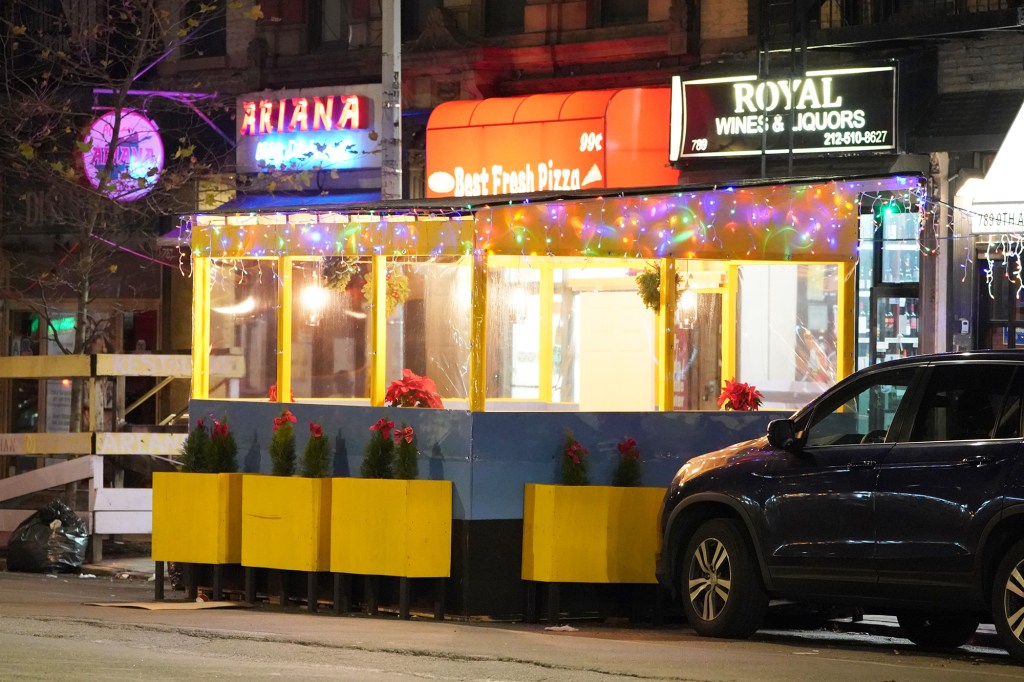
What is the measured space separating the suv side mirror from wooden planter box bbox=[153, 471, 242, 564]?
4.87 m

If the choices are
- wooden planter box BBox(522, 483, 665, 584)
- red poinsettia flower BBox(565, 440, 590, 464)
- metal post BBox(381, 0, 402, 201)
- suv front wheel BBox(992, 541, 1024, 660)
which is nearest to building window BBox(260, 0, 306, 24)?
metal post BBox(381, 0, 402, 201)

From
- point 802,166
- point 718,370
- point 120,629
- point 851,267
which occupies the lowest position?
point 120,629

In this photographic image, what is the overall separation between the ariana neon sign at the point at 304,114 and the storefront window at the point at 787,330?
1138 centimetres

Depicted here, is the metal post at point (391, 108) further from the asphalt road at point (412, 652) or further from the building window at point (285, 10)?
the building window at point (285, 10)

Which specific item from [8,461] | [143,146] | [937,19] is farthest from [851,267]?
[8,461]

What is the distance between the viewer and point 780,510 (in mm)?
10211

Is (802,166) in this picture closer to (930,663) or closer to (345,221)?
(345,221)

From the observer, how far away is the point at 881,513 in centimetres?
965

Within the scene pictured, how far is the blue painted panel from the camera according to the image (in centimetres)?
1193

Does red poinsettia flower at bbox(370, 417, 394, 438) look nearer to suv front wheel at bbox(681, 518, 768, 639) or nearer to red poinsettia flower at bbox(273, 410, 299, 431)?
red poinsettia flower at bbox(273, 410, 299, 431)

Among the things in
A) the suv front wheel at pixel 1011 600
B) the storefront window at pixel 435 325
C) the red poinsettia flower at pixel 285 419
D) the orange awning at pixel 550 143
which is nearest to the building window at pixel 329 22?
the orange awning at pixel 550 143

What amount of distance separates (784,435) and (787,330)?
2.92 metres

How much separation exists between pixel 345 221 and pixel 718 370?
129 inches

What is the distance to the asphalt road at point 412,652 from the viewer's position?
28.1 feet
